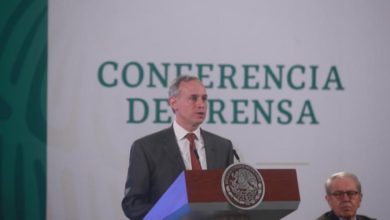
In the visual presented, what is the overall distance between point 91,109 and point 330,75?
151 cm

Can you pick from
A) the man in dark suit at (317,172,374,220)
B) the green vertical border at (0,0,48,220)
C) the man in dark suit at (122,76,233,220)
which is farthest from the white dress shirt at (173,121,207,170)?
the green vertical border at (0,0,48,220)

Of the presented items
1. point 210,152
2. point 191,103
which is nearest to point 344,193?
point 210,152

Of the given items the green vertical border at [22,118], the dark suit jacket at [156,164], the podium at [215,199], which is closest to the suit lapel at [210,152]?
the dark suit jacket at [156,164]

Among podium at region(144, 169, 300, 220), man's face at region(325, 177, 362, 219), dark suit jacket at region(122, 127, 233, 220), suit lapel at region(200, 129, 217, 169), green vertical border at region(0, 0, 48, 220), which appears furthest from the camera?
green vertical border at region(0, 0, 48, 220)

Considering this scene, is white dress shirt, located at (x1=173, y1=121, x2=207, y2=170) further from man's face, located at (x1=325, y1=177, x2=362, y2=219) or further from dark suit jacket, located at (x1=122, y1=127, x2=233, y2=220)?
man's face, located at (x1=325, y1=177, x2=362, y2=219)

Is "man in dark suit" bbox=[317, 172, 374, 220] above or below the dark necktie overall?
below

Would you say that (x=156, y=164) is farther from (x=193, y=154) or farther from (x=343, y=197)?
(x=343, y=197)

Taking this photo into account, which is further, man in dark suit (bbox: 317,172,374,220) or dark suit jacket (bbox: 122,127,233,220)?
man in dark suit (bbox: 317,172,374,220)

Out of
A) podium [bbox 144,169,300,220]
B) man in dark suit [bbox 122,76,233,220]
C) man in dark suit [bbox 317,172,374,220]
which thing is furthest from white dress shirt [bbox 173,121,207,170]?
man in dark suit [bbox 317,172,374,220]

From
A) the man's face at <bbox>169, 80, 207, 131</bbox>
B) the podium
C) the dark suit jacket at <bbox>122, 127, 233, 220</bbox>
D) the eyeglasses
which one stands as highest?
the man's face at <bbox>169, 80, 207, 131</bbox>

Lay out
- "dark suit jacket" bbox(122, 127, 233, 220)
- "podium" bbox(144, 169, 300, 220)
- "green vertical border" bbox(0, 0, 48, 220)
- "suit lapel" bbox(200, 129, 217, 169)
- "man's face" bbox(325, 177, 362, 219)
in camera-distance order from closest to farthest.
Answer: "podium" bbox(144, 169, 300, 220) < "dark suit jacket" bbox(122, 127, 233, 220) < "suit lapel" bbox(200, 129, 217, 169) < "man's face" bbox(325, 177, 362, 219) < "green vertical border" bbox(0, 0, 48, 220)

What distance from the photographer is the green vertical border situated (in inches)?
177

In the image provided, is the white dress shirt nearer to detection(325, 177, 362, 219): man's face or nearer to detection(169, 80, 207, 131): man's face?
detection(169, 80, 207, 131): man's face

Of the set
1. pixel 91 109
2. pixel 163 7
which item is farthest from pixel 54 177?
pixel 163 7
